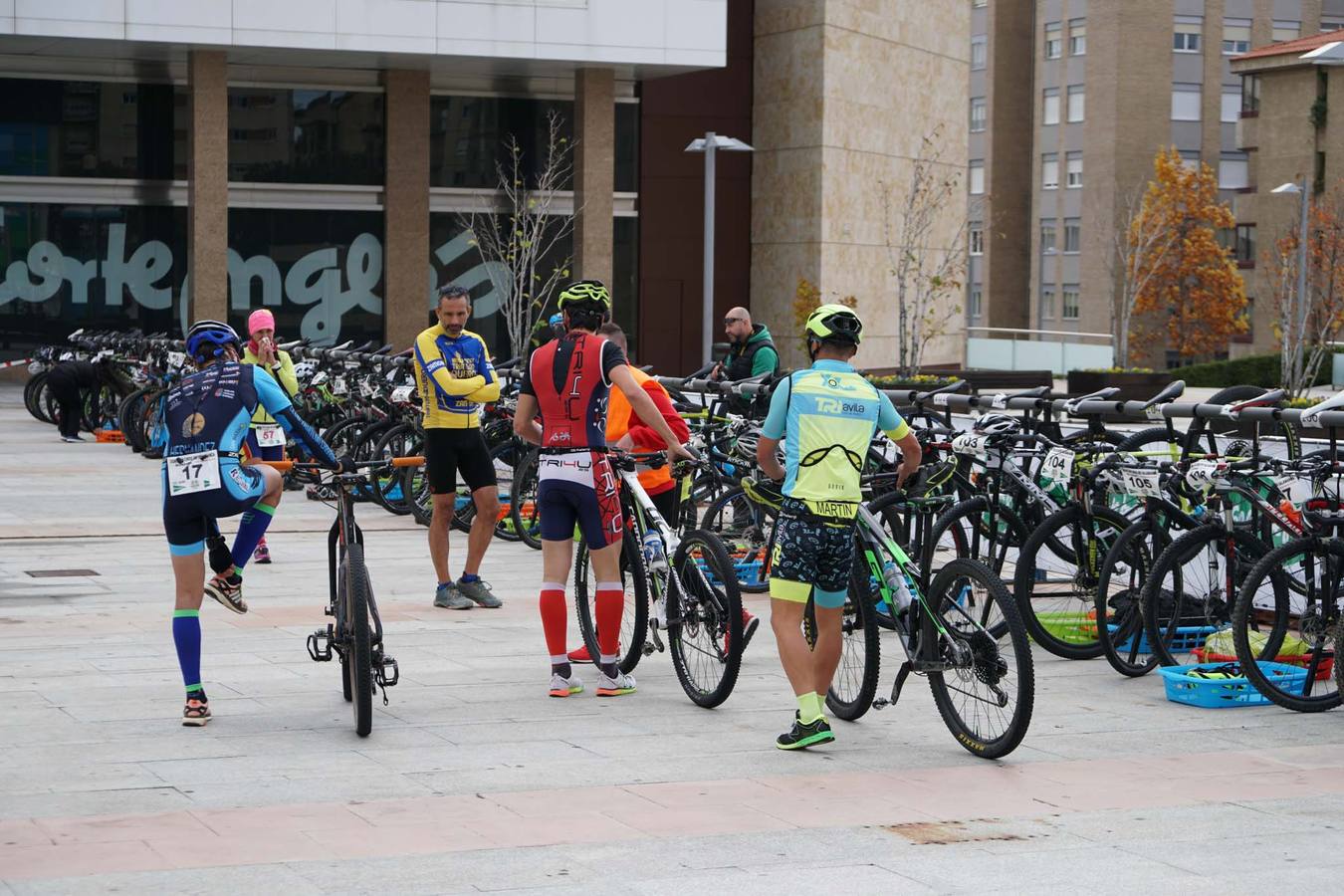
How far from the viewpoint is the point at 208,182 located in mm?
35438

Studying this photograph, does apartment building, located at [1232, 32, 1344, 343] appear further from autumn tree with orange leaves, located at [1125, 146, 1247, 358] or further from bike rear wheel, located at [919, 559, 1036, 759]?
bike rear wheel, located at [919, 559, 1036, 759]

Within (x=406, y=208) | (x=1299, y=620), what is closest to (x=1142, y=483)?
(x=1299, y=620)

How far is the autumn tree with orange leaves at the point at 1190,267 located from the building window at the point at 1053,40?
14544 millimetres

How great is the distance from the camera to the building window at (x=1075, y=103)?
270ft

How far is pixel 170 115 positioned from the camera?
39.0 metres

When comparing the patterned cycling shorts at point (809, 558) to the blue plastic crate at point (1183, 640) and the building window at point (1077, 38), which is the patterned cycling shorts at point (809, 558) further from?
the building window at point (1077, 38)

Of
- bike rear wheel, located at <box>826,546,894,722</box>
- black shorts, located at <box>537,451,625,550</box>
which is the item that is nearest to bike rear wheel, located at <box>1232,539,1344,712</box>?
bike rear wheel, located at <box>826,546,894,722</box>

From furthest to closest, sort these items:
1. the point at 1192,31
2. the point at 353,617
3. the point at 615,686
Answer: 1. the point at 1192,31
2. the point at 615,686
3. the point at 353,617

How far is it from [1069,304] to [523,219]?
1927 inches

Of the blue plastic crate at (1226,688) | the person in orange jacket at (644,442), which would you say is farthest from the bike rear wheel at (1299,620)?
the person in orange jacket at (644,442)

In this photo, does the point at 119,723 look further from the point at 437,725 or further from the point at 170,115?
the point at 170,115

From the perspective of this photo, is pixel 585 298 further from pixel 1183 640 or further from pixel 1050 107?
pixel 1050 107

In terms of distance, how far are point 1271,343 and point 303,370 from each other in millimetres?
57259

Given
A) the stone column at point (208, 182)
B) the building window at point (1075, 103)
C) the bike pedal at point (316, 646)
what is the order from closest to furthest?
the bike pedal at point (316, 646), the stone column at point (208, 182), the building window at point (1075, 103)
